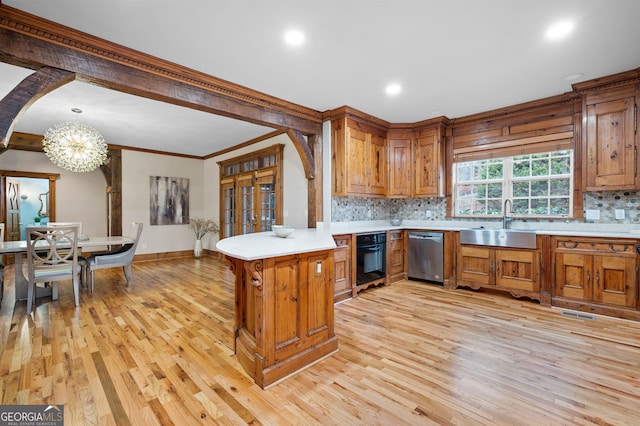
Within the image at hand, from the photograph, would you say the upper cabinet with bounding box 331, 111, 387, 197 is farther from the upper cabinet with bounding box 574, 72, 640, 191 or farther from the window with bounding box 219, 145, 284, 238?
the upper cabinet with bounding box 574, 72, 640, 191

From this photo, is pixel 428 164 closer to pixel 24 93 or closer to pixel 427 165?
pixel 427 165

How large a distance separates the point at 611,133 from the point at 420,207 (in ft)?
8.47

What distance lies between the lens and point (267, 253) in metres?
1.90

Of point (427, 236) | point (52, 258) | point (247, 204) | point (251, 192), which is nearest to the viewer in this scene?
point (52, 258)

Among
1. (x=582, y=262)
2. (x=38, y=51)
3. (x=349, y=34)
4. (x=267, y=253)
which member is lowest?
(x=582, y=262)

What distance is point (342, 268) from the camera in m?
3.82

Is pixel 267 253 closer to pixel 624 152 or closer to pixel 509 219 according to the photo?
pixel 509 219

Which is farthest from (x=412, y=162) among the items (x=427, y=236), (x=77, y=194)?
(x=77, y=194)

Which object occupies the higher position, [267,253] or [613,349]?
[267,253]

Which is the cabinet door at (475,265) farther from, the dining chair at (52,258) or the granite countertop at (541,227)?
the dining chair at (52,258)

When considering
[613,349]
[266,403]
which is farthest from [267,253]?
[613,349]

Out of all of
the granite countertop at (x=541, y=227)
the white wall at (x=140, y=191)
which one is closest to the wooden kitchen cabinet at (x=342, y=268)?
the granite countertop at (x=541, y=227)

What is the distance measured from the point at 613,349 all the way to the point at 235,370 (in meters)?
3.15

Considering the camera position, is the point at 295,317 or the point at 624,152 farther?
the point at 624,152
